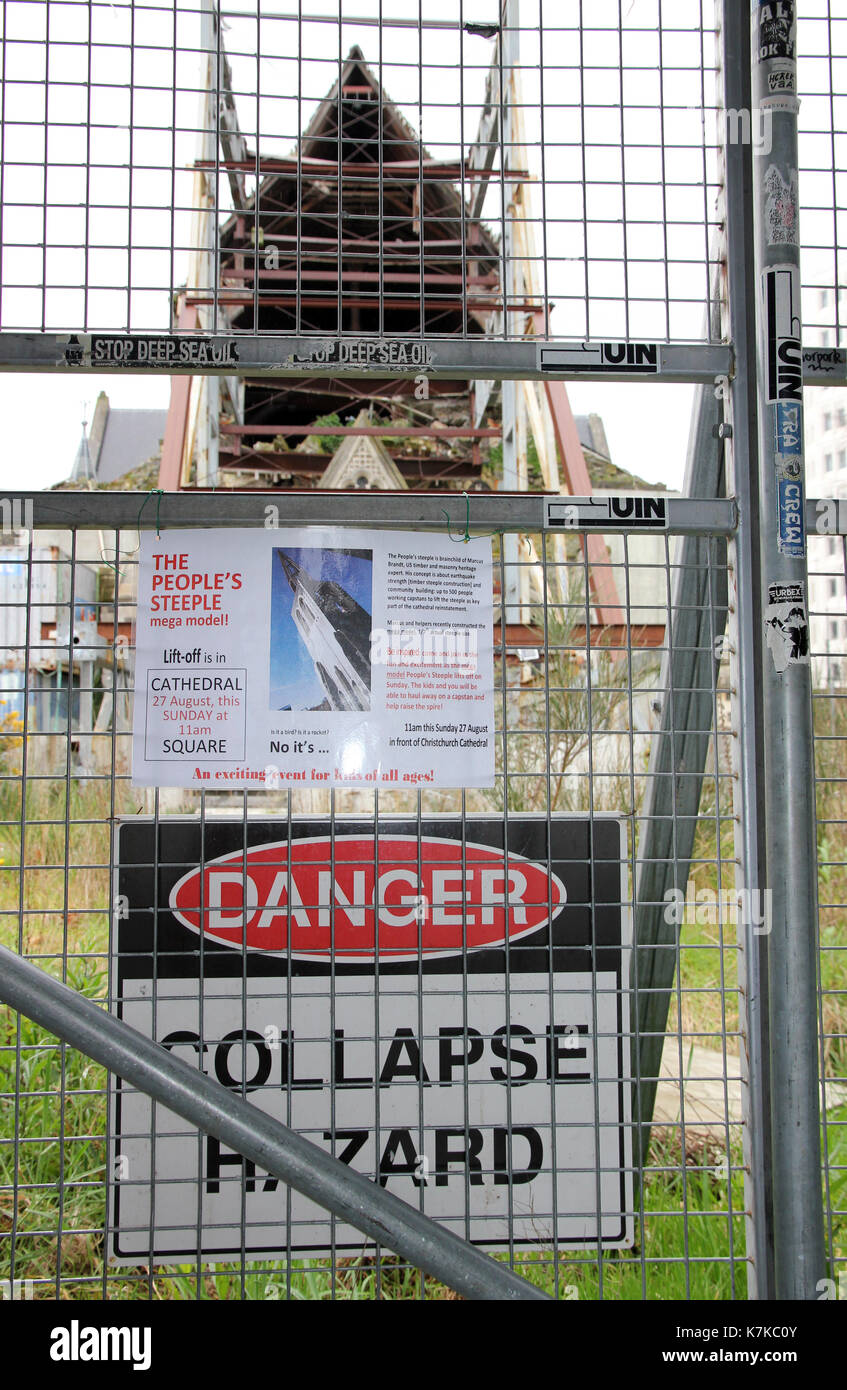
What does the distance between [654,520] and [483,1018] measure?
0.99 m

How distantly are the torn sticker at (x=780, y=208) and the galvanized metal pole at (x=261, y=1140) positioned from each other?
1534mm

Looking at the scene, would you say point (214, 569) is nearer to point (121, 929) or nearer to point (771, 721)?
point (121, 929)

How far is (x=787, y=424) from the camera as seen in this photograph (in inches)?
61.0

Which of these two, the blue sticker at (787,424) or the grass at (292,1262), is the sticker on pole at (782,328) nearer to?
the blue sticker at (787,424)

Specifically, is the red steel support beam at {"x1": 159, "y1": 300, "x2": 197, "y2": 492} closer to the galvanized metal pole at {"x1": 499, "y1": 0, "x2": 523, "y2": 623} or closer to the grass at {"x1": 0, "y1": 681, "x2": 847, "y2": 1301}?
the galvanized metal pole at {"x1": 499, "y1": 0, "x2": 523, "y2": 623}

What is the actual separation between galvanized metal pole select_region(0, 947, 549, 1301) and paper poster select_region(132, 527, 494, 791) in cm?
47

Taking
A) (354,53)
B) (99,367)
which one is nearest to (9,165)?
(99,367)

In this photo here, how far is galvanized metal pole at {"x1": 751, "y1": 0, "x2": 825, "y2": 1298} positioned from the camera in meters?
1.50

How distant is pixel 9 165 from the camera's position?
175 centimetres

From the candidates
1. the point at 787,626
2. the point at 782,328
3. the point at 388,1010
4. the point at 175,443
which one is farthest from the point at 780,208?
the point at 175,443

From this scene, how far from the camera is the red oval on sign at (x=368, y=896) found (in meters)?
1.85

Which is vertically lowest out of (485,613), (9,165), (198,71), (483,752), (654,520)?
(483,752)

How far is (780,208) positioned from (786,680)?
29.5 inches

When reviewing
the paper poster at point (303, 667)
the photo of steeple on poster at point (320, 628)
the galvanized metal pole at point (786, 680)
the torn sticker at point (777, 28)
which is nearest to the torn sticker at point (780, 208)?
the galvanized metal pole at point (786, 680)
